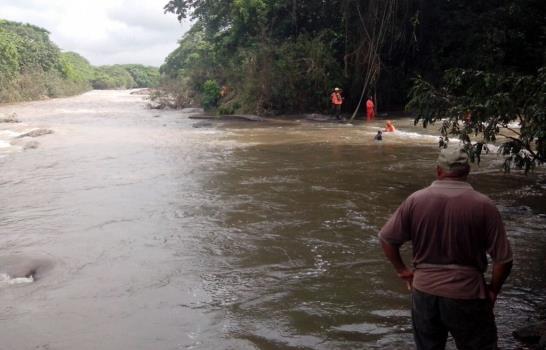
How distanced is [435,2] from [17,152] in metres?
18.6

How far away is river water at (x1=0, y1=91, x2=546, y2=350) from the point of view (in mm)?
4930

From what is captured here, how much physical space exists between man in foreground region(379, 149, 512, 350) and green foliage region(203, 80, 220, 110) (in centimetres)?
3058

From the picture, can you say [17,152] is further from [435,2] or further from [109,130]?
[435,2]

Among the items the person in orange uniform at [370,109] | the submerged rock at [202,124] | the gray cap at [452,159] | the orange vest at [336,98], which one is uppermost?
the orange vest at [336,98]

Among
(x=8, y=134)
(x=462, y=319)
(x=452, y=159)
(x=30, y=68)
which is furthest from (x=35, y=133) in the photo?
(x=30, y=68)

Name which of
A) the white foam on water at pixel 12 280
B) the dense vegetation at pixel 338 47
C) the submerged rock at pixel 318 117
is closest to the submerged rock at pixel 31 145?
the dense vegetation at pixel 338 47

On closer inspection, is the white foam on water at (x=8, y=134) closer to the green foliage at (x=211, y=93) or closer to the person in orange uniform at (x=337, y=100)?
the green foliage at (x=211, y=93)

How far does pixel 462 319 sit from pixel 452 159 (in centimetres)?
94

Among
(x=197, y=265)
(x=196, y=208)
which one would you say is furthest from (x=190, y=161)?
(x=197, y=265)

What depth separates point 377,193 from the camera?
33.0 ft

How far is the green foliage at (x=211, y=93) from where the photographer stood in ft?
109

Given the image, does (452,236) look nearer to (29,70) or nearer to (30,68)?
(29,70)

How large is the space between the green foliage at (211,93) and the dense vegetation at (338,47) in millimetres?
674

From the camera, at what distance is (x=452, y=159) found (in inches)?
126
